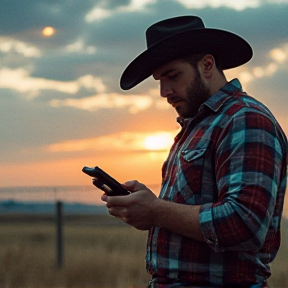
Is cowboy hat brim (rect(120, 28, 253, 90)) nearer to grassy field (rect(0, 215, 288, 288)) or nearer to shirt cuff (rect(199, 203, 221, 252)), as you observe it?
shirt cuff (rect(199, 203, 221, 252))

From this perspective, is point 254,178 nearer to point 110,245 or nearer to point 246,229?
point 246,229

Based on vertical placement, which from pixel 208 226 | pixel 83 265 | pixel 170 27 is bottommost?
pixel 83 265

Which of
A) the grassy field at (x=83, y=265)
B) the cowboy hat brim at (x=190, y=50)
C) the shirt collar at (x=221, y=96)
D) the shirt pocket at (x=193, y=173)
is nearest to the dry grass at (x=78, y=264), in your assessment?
the grassy field at (x=83, y=265)

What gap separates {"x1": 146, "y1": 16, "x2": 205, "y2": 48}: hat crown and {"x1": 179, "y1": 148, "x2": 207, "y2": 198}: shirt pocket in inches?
32.3

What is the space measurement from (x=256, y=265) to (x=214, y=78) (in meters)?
0.91

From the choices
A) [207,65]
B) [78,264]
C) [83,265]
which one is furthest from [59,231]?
[207,65]

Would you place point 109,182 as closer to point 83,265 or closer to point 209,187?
point 209,187

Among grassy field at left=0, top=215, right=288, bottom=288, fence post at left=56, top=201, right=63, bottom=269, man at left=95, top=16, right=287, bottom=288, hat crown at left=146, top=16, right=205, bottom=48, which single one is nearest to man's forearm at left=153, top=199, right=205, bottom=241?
man at left=95, top=16, right=287, bottom=288

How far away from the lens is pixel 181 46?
3635 millimetres

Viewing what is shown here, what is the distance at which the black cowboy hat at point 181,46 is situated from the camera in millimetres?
3660

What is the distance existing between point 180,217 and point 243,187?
1.01ft

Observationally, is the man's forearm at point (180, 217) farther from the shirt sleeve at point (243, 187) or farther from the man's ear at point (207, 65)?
the man's ear at point (207, 65)

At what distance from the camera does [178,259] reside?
3.38 m

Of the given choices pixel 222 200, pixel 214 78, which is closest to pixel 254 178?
pixel 222 200
